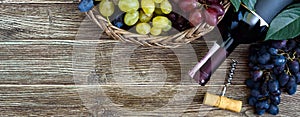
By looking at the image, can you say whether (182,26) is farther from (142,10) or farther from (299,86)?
(299,86)

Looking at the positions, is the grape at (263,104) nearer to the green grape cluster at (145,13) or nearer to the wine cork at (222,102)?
the wine cork at (222,102)

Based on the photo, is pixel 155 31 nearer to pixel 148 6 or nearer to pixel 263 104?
pixel 148 6

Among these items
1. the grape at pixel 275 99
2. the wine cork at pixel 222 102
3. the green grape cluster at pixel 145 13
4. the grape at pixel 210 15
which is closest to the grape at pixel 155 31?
the green grape cluster at pixel 145 13

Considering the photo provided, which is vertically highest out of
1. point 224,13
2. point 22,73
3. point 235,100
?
point 224,13

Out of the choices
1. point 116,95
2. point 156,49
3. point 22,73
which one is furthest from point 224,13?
point 22,73

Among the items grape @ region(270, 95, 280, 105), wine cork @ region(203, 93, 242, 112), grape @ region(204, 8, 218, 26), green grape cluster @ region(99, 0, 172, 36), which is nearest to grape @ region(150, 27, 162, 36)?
green grape cluster @ region(99, 0, 172, 36)

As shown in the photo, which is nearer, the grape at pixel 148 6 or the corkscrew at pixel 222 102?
the grape at pixel 148 6
